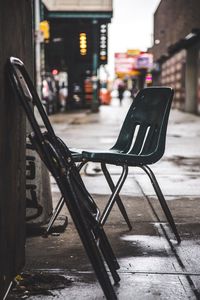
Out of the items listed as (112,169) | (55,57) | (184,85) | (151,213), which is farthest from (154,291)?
(55,57)

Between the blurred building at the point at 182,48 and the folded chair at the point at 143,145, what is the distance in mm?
21866

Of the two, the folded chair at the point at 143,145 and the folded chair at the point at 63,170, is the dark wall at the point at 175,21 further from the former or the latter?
the folded chair at the point at 63,170

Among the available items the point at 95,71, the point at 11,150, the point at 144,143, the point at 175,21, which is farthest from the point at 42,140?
the point at 175,21

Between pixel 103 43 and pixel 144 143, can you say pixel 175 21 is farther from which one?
pixel 144 143

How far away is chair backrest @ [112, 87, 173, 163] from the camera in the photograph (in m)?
4.38

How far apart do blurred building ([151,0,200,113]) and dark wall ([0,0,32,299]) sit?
23.2 metres

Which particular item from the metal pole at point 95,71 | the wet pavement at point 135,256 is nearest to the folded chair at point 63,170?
the wet pavement at point 135,256

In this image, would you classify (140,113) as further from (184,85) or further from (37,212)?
(184,85)

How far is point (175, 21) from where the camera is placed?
34938 millimetres

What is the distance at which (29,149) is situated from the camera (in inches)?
188

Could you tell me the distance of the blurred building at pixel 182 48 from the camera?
28297mm

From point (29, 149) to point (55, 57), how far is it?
133ft

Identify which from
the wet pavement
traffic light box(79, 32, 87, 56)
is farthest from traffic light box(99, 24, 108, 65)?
the wet pavement

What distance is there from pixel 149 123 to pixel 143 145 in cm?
18
